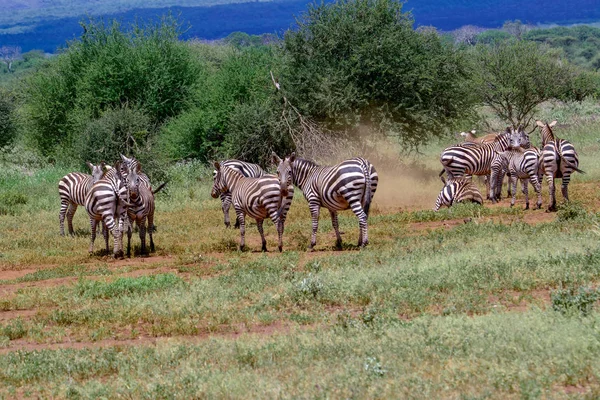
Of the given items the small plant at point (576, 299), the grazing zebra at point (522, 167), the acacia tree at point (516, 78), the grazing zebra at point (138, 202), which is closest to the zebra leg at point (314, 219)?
the grazing zebra at point (138, 202)

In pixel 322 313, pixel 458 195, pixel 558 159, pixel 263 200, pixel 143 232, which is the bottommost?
pixel 322 313

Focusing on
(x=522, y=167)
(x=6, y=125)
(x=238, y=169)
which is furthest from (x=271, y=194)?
(x=6, y=125)

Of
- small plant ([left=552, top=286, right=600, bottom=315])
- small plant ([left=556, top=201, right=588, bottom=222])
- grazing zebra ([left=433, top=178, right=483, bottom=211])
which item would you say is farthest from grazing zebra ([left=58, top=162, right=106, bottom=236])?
small plant ([left=552, top=286, right=600, bottom=315])

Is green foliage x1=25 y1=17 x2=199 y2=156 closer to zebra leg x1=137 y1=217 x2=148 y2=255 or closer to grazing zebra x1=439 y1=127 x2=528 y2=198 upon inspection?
grazing zebra x1=439 y1=127 x2=528 y2=198

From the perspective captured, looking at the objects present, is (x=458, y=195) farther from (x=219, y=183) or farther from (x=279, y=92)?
(x=279, y=92)

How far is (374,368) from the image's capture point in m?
8.49

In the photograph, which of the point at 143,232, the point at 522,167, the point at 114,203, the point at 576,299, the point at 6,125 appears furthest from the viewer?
the point at 6,125

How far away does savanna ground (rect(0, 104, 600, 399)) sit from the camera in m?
8.42

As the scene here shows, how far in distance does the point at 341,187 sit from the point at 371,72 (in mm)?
15438

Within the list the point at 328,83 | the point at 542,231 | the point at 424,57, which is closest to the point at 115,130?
the point at 328,83

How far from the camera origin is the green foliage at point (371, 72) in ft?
102

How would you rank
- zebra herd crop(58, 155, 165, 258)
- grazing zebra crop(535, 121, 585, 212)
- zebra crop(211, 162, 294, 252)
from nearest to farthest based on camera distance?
zebra crop(211, 162, 294, 252) → zebra herd crop(58, 155, 165, 258) → grazing zebra crop(535, 121, 585, 212)

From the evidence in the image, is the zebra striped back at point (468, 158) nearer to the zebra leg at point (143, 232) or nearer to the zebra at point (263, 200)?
the zebra at point (263, 200)

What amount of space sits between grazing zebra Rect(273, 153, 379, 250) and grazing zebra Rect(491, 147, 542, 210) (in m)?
5.67
